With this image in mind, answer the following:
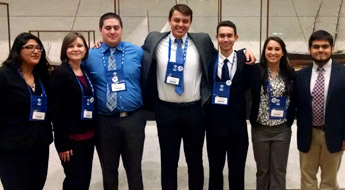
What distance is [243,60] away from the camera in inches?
96.4

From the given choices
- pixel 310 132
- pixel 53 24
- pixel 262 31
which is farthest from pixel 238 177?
pixel 53 24

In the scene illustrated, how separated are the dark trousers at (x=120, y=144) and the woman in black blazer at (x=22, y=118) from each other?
396 mm

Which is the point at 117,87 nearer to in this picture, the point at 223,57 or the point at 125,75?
the point at 125,75

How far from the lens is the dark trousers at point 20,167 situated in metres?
2.05

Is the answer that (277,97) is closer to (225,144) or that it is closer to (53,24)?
(225,144)

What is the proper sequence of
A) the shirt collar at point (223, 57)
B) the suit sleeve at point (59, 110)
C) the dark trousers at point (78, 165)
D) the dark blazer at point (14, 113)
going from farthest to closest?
1. the shirt collar at point (223, 57)
2. the dark trousers at point (78, 165)
3. the suit sleeve at point (59, 110)
4. the dark blazer at point (14, 113)

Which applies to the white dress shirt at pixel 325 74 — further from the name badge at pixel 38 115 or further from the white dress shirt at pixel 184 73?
the name badge at pixel 38 115

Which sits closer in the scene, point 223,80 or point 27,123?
point 27,123

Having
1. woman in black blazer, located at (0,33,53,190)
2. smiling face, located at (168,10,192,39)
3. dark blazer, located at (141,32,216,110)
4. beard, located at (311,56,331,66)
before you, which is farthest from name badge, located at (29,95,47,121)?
→ beard, located at (311,56,331,66)

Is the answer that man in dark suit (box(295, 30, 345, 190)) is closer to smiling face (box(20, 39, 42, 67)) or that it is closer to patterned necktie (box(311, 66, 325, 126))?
patterned necktie (box(311, 66, 325, 126))

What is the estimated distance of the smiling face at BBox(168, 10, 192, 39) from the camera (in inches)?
94.3

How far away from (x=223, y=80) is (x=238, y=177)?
78 cm

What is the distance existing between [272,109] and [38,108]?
5.31 ft

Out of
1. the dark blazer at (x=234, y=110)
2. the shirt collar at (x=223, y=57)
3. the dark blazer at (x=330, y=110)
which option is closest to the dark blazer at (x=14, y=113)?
Answer: the dark blazer at (x=234, y=110)
